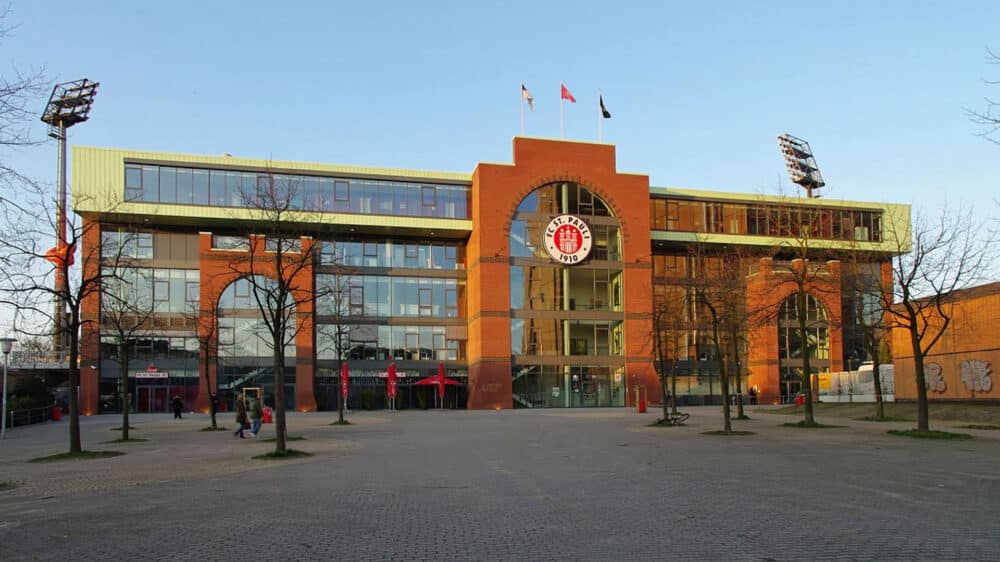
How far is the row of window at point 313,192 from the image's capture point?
5959 centimetres

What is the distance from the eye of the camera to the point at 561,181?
63938 mm

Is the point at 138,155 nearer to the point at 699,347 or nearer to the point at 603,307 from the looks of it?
the point at 603,307

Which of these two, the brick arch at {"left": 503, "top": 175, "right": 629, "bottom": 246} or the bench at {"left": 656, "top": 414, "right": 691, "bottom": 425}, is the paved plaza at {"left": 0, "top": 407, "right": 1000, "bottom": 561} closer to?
the bench at {"left": 656, "top": 414, "right": 691, "bottom": 425}

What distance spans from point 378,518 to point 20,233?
957cm

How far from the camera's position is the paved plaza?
936 cm

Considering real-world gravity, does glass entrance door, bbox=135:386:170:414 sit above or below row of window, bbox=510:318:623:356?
below

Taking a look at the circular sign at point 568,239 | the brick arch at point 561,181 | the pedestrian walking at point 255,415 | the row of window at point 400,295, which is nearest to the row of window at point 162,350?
the row of window at point 400,295

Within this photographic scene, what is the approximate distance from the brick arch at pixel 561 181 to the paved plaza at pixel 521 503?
39.6 meters

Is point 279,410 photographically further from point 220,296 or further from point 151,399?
point 151,399

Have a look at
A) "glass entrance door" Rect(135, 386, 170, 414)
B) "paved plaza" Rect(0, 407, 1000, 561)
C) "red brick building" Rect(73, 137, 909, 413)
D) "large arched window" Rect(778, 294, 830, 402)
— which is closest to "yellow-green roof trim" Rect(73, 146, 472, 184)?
"red brick building" Rect(73, 137, 909, 413)

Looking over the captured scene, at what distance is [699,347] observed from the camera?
68.9 m

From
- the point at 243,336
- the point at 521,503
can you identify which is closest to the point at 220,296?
the point at 243,336

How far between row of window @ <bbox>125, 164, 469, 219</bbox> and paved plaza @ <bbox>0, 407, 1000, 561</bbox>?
38.5m

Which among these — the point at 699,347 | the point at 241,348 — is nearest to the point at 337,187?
the point at 241,348
